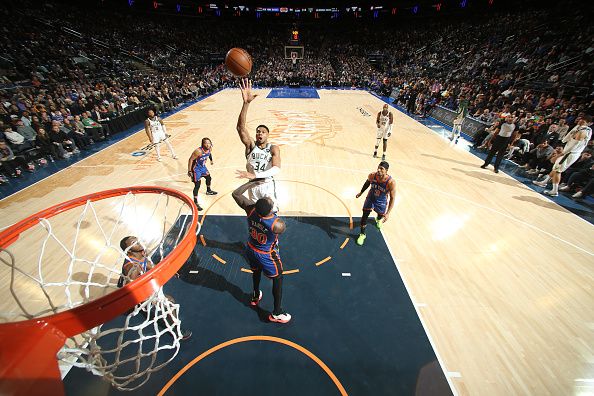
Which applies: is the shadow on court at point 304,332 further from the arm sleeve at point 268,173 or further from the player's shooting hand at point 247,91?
the player's shooting hand at point 247,91

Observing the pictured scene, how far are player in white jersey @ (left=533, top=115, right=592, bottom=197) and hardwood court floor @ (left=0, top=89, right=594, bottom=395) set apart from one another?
0.62 meters

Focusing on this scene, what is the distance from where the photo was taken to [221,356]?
11.4 feet

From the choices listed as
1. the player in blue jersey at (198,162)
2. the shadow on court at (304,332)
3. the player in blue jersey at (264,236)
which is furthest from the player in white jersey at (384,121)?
the player in blue jersey at (264,236)

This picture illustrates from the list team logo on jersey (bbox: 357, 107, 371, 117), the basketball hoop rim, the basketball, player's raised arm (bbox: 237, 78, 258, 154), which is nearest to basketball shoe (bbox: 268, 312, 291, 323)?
the basketball hoop rim

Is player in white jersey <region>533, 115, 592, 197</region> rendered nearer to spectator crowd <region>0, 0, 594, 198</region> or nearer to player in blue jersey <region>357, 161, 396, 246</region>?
spectator crowd <region>0, 0, 594, 198</region>

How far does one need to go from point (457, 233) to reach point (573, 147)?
4.41 meters

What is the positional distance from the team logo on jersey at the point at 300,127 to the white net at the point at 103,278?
6.39 meters

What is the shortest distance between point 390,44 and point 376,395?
41.3 m

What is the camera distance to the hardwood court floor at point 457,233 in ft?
11.8

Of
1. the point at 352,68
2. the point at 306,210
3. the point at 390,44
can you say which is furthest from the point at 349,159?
the point at 390,44

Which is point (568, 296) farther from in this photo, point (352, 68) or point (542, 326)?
point (352, 68)

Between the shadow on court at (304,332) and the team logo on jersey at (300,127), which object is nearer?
the shadow on court at (304,332)

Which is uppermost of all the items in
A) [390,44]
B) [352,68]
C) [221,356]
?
[390,44]

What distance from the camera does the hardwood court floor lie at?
3.61m
